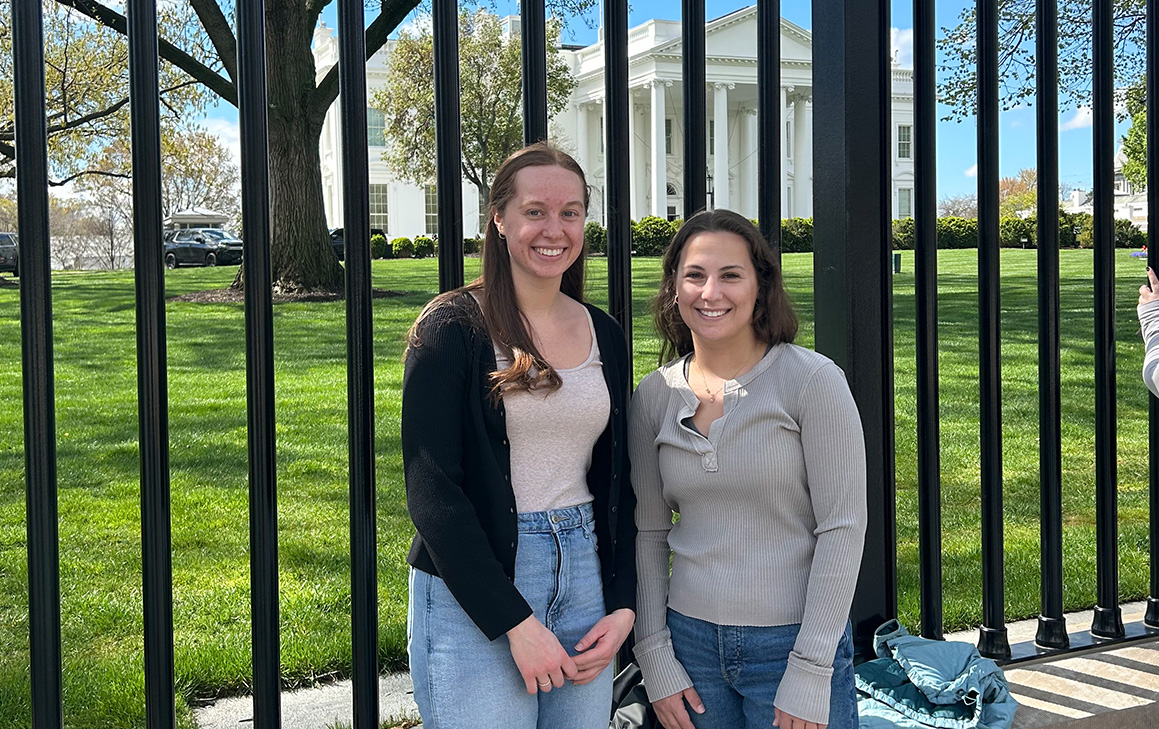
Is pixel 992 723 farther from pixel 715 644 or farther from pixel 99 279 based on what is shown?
pixel 99 279

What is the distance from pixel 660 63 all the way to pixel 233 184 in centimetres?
2046

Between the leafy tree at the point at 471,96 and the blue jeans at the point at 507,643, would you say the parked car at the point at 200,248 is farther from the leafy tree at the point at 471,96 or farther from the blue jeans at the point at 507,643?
the blue jeans at the point at 507,643

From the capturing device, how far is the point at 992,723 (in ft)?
7.92

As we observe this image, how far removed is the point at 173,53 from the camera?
36.6 feet

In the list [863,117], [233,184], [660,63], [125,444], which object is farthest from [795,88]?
[863,117]

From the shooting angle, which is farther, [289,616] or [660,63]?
[660,63]

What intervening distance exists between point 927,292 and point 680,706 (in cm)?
129

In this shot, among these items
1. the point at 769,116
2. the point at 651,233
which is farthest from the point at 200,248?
the point at 769,116

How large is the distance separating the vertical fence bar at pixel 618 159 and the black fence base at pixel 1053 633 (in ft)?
5.25

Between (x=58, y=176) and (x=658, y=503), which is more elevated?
(x=58, y=176)

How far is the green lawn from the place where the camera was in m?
4.16

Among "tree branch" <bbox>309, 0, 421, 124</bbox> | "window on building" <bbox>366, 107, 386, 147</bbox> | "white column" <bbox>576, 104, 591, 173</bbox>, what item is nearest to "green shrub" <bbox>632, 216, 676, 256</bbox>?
"tree branch" <bbox>309, 0, 421, 124</bbox>

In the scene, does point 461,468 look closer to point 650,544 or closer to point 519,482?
point 519,482

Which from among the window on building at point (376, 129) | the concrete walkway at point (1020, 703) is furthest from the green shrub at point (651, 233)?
the window on building at point (376, 129)
